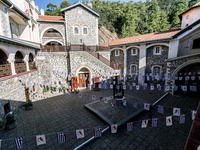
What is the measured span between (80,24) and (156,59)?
15.0 metres

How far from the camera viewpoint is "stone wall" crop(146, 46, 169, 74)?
46.0 feet

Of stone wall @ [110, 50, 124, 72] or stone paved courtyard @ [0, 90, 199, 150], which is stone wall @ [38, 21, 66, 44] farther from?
stone paved courtyard @ [0, 90, 199, 150]

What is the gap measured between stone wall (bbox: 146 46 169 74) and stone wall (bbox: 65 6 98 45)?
11.1 metres

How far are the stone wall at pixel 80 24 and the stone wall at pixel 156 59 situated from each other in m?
11.1

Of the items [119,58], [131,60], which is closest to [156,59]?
[131,60]

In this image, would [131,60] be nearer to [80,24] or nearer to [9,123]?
[80,24]

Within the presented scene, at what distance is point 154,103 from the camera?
411 inches

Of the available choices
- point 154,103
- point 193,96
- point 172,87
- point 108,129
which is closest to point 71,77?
point 108,129

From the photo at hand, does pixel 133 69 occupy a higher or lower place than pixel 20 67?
→ lower

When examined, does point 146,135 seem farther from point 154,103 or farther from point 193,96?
point 193,96

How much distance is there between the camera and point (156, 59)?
14898 mm

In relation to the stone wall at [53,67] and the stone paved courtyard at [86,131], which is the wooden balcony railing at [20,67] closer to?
the stone wall at [53,67]

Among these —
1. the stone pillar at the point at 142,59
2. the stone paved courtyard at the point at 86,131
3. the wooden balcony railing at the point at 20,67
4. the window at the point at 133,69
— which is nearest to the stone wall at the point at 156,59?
the stone pillar at the point at 142,59

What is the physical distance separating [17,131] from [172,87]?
16.2 meters
